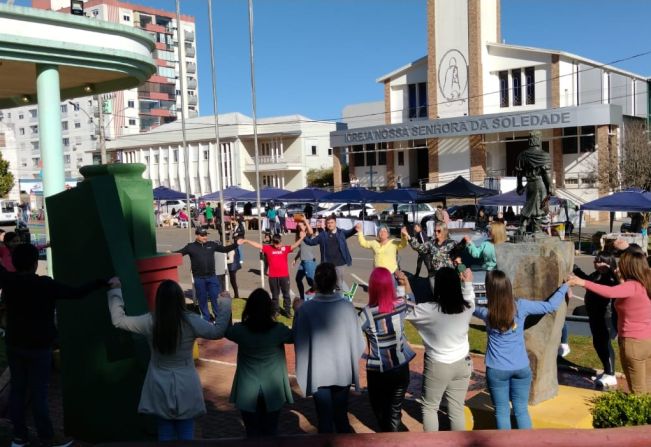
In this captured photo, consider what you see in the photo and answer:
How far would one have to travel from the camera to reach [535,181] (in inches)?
275

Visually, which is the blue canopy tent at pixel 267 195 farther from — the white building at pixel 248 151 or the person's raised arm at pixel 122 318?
the person's raised arm at pixel 122 318

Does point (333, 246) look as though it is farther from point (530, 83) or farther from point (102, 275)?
point (530, 83)

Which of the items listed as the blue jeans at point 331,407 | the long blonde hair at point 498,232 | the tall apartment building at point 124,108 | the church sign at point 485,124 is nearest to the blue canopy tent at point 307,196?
the church sign at point 485,124

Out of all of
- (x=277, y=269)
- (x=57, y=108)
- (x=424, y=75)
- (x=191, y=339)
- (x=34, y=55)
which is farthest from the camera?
(x=424, y=75)

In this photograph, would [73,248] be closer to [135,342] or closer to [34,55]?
[135,342]

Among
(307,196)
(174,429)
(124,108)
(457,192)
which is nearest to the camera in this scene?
(174,429)

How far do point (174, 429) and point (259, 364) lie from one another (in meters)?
0.73

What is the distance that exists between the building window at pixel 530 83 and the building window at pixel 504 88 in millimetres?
1245

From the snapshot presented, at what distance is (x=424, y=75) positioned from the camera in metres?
45.7

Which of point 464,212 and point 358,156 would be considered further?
point 358,156

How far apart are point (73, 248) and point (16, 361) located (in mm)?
1091

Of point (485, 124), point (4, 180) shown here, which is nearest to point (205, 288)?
point (485, 124)

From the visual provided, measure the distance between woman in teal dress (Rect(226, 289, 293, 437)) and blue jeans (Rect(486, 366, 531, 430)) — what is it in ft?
5.59

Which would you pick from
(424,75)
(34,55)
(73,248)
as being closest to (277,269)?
(34,55)
